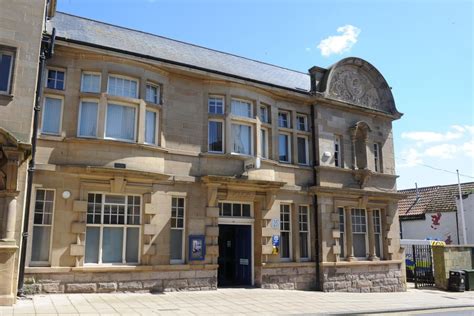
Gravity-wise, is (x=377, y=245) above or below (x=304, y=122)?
below

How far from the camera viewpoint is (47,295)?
39.8 ft

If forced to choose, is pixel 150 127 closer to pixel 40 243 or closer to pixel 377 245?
pixel 40 243

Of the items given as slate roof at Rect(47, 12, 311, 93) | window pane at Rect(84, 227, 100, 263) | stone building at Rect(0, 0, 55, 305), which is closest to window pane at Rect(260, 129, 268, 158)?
slate roof at Rect(47, 12, 311, 93)

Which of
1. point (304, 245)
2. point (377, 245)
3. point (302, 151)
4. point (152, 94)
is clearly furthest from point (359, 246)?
point (152, 94)

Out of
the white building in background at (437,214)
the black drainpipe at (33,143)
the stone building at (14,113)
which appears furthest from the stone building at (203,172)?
the white building in background at (437,214)

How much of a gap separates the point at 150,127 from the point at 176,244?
4.04 meters

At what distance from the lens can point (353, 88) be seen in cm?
2008

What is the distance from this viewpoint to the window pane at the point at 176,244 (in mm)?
14672

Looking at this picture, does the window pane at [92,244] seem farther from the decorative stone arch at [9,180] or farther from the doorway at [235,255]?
the doorway at [235,255]

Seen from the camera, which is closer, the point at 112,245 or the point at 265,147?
the point at 112,245

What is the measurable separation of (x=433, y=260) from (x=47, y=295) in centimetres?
1724

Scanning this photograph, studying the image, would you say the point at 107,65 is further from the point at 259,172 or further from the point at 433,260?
the point at 433,260

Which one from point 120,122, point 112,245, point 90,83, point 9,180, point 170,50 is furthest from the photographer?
point 170,50

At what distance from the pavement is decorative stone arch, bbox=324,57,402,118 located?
8.57 meters
